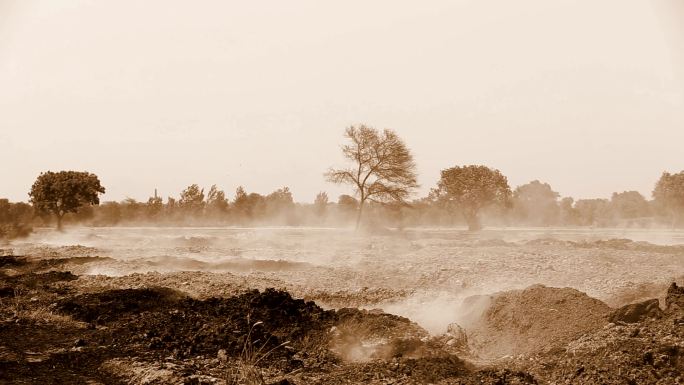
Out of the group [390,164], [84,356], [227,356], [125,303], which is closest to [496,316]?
[227,356]

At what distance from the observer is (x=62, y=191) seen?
42.9 meters

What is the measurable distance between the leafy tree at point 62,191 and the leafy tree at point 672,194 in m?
58.0

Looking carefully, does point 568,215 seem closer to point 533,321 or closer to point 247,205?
point 247,205

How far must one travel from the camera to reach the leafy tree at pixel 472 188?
42.6m

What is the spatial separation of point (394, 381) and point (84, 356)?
16.9 feet

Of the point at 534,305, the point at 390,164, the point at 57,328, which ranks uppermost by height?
the point at 390,164

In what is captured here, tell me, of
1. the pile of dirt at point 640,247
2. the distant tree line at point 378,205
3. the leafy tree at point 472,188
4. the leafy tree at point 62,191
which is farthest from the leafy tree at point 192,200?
the pile of dirt at point 640,247

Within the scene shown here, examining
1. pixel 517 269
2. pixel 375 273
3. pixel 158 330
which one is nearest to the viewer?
pixel 158 330

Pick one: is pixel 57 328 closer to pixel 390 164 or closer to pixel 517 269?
pixel 517 269

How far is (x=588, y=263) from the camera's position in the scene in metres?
16.0

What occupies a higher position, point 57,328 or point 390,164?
point 390,164

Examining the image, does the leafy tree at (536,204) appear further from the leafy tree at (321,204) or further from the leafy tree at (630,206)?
the leafy tree at (321,204)

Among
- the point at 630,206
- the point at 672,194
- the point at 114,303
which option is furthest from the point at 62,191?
the point at 630,206

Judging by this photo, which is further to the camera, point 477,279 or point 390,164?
point 390,164
